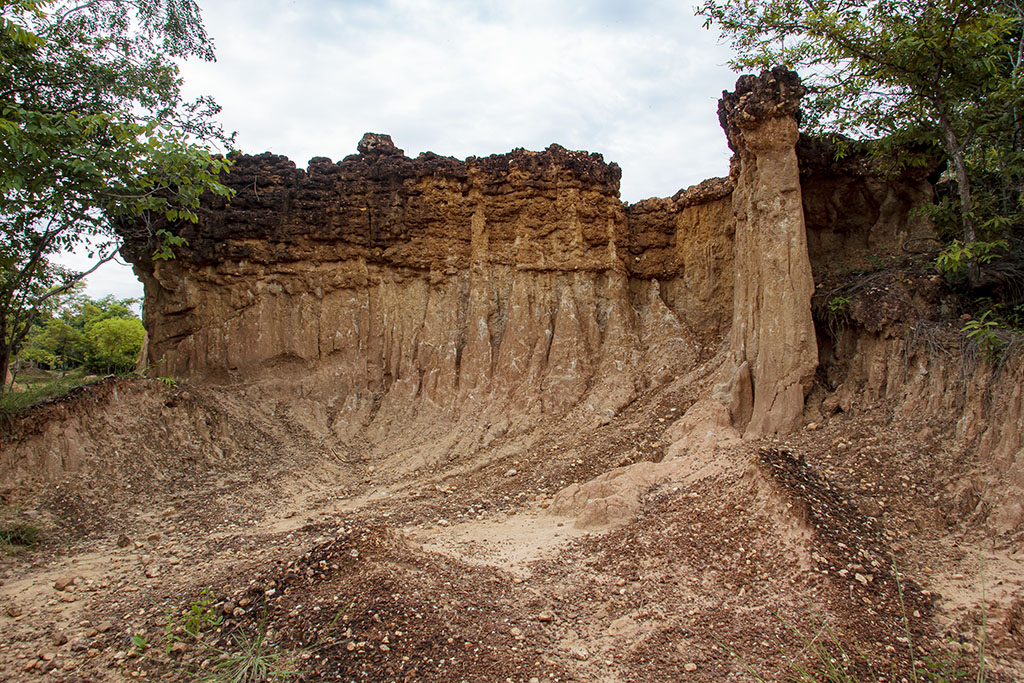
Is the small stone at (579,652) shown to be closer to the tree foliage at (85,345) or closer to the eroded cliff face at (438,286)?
the eroded cliff face at (438,286)

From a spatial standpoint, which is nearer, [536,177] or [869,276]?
[869,276]

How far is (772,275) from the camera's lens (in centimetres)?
952

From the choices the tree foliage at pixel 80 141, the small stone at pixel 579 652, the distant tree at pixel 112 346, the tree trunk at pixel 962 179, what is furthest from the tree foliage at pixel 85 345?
the tree trunk at pixel 962 179

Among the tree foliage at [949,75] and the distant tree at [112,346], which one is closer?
the tree foliage at [949,75]

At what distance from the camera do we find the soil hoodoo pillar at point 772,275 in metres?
9.20

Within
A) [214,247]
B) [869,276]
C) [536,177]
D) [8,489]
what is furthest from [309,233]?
[869,276]

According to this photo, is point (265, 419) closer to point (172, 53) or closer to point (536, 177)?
point (536, 177)

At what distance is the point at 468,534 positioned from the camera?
8.30 meters

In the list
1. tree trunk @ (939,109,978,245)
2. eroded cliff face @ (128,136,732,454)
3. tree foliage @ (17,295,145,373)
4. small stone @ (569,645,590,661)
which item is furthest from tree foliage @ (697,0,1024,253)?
tree foliage @ (17,295,145,373)

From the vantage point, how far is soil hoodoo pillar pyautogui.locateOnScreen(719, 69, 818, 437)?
9.20m

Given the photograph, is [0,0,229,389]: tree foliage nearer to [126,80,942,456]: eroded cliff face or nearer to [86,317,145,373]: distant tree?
[126,80,942,456]: eroded cliff face

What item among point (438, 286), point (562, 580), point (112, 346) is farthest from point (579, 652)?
point (112, 346)

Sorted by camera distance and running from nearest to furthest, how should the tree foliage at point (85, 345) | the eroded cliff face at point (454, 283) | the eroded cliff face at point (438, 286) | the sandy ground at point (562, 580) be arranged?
the sandy ground at point (562, 580) < the eroded cliff face at point (454, 283) < the eroded cliff face at point (438, 286) < the tree foliage at point (85, 345)

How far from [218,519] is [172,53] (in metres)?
11.8
